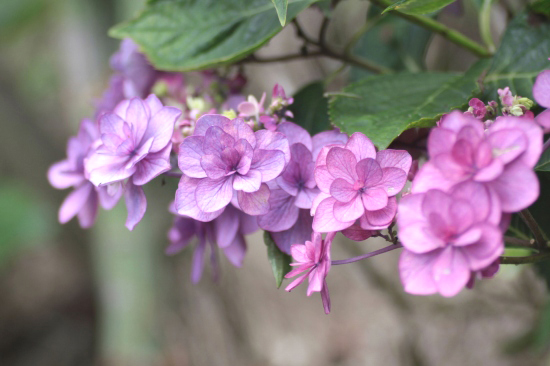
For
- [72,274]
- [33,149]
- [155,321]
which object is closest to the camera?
[155,321]

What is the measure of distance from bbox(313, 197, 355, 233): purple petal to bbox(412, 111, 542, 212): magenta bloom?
0.07 m

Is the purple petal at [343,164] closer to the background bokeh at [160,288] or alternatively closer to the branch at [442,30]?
the branch at [442,30]

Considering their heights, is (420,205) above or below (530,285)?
above

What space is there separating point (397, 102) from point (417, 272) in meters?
0.23

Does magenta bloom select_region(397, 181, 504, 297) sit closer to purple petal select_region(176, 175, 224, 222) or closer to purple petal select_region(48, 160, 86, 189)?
purple petal select_region(176, 175, 224, 222)

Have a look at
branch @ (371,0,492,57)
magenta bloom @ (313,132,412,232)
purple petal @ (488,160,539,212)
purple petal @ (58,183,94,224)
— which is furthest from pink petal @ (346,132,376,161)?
purple petal @ (58,183,94,224)

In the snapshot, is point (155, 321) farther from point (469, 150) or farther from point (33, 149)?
point (469, 150)

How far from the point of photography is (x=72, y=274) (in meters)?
3.53

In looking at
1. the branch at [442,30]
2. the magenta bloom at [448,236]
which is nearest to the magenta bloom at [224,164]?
the magenta bloom at [448,236]

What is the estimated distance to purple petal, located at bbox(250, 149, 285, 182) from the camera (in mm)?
444

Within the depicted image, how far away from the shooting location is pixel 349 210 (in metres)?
0.41

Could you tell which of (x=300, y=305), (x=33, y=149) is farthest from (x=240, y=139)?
(x=33, y=149)

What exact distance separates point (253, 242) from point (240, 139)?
4.75 feet

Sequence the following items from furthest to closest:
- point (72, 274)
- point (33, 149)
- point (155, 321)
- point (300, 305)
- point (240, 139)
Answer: point (72, 274)
point (33, 149)
point (155, 321)
point (300, 305)
point (240, 139)
